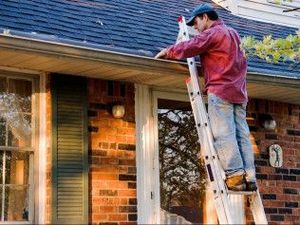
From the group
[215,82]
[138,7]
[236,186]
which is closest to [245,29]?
[138,7]

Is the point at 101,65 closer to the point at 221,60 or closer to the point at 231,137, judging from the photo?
the point at 221,60

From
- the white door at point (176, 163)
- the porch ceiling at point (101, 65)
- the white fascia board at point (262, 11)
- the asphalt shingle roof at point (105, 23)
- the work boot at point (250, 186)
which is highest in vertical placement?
the white fascia board at point (262, 11)

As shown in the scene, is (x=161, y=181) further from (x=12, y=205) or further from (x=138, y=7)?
(x=138, y=7)

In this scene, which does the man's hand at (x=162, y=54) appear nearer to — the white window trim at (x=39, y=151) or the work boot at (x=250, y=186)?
the white window trim at (x=39, y=151)

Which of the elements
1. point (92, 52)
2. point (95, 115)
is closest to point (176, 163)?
point (95, 115)

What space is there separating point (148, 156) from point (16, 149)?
1499 mm

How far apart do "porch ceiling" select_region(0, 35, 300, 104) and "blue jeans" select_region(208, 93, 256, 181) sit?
0.98m

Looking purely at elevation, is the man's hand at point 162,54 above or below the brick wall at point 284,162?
above

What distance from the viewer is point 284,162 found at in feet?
28.7

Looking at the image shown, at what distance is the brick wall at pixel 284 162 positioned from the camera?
27.9 ft

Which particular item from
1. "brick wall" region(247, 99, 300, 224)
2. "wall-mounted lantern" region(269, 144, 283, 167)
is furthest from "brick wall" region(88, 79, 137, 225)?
"wall-mounted lantern" region(269, 144, 283, 167)

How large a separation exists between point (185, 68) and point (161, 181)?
154cm

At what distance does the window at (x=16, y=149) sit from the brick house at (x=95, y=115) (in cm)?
1

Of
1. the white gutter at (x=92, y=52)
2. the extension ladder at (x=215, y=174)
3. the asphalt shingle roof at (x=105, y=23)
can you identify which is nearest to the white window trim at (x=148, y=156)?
the asphalt shingle roof at (x=105, y=23)
